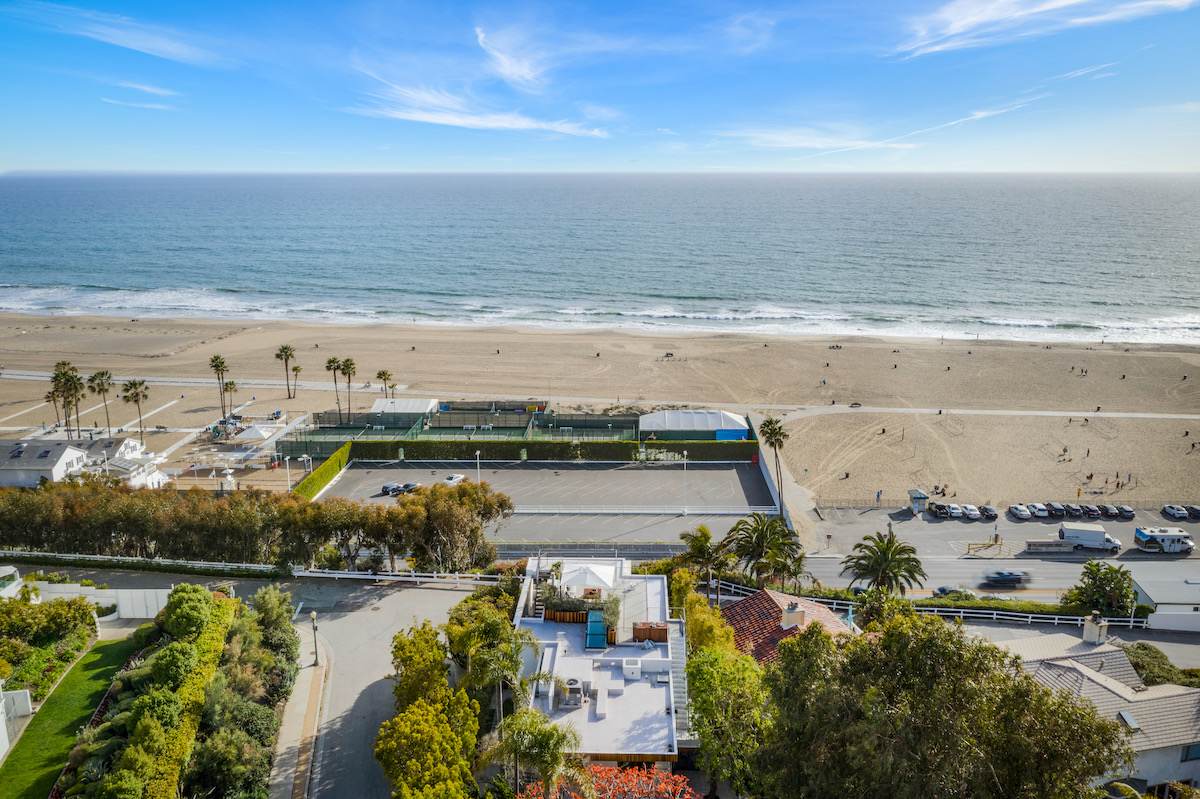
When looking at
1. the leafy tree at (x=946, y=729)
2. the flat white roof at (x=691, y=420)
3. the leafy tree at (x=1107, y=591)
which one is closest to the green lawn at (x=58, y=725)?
the leafy tree at (x=946, y=729)

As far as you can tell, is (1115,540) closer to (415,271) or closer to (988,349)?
(988,349)

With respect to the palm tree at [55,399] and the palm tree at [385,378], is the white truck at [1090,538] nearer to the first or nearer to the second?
the palm tree at [385,378]

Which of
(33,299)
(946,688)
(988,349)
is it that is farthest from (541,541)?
(33,299)

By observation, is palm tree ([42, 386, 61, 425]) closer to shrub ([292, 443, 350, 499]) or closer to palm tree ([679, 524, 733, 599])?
shrub ([292, 443, 350, 499])

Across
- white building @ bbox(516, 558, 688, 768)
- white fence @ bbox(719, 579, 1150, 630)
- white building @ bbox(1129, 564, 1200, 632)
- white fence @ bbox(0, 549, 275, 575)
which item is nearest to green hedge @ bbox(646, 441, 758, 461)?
Answer: white fence @ bbox(719, 579, 1150, 630)

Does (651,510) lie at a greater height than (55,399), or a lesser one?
lesser

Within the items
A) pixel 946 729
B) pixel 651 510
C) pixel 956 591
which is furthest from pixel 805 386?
pixel 946 729

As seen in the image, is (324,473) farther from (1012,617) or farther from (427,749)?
(1012,617)
